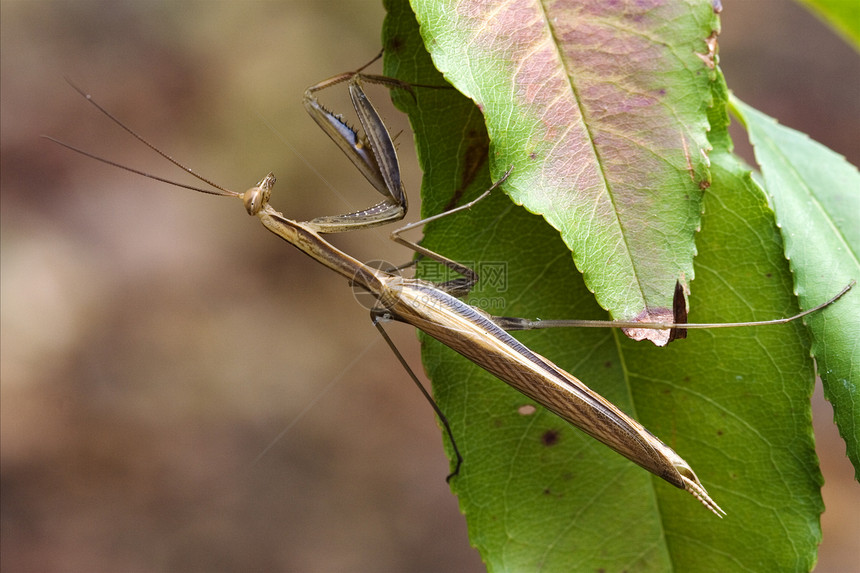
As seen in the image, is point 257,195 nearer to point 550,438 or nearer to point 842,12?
point 550,438

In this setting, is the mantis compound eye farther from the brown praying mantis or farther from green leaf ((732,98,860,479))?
green leaf ((732,98,860,479))

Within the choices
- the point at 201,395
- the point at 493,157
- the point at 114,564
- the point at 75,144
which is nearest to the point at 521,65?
the point at 493,157

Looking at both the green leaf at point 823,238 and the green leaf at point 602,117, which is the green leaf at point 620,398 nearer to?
the green leaf at point 823,238

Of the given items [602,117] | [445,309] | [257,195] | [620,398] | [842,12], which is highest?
[257,195]

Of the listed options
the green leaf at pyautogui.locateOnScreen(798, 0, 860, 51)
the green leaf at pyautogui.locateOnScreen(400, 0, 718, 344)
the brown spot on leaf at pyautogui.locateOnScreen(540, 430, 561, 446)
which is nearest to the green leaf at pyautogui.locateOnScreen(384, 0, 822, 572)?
the brown spot on leaf at pyautogui.locateOnScreen(540, 430, 561, 446)

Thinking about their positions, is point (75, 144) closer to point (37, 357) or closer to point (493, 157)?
point (37, 357)

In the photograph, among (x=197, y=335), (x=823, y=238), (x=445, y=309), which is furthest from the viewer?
(x=197, y=335)

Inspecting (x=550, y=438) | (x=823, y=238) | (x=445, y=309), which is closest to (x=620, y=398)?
(x=550, y=438)
